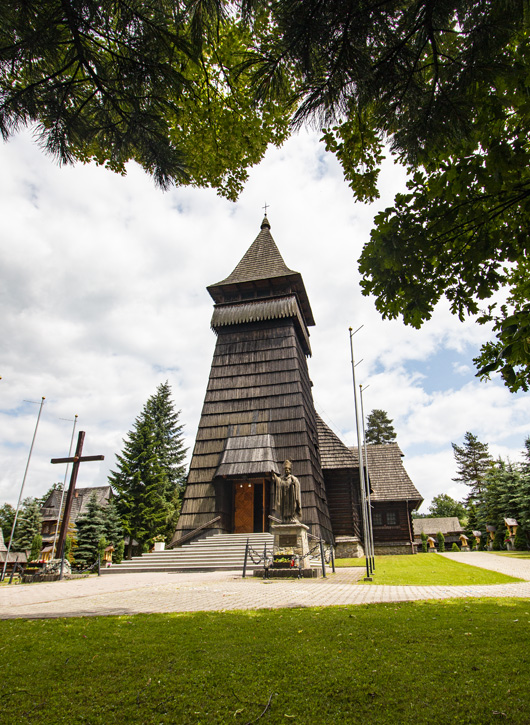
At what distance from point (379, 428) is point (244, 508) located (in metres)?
44.9

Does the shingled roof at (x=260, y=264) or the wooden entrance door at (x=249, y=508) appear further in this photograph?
the shingled roof at (x=260, y=264)

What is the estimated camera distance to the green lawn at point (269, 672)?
2566 mm

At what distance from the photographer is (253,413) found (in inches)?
891

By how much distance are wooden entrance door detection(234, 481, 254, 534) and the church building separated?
0.05 m

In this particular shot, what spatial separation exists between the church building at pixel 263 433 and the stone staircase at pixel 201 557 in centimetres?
126

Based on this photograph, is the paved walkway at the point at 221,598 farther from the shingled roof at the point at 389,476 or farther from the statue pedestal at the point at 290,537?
the shingled roof at the point at 389,476

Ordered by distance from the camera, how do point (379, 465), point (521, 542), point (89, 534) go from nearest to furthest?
point (89, 534)
point (521, 542)
point (379, 465)

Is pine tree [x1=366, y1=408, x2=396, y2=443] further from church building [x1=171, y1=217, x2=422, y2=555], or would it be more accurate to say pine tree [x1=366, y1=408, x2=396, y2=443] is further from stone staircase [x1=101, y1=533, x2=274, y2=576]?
stone staircase [x1=101, y1=533, x2=274, y2=576]

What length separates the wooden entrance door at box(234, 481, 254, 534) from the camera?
20969 mm

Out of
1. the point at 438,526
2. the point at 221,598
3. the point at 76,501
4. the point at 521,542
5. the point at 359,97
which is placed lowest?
the point at 221,598

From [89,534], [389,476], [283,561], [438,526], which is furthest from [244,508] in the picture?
[438,526]

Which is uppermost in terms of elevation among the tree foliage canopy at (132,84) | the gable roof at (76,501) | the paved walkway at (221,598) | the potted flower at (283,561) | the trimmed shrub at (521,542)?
the tree foliage canopy at (132,84)

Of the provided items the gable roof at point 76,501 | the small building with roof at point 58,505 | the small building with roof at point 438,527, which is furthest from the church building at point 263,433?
the small building with roof at point 438,527

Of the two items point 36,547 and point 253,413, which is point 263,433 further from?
point 36,547
